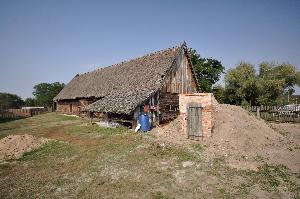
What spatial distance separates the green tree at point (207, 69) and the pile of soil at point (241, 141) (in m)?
21.3

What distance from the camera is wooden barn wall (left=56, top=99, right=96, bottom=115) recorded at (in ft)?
103

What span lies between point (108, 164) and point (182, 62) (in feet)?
46.1

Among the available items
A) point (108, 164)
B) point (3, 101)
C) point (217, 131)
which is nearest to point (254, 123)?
point (217, 131)

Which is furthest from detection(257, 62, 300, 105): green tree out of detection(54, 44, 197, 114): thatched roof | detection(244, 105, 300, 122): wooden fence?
detection(54, 44, 197, 114): thatched roof

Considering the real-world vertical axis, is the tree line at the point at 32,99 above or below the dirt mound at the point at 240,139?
above

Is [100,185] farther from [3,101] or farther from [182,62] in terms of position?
[3,101]

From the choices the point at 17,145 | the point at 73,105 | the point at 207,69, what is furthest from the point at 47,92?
the point at 17,145

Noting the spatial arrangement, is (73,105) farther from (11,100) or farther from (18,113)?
(11,100)

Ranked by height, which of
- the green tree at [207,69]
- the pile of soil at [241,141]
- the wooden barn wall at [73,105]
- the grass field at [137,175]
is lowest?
the grass field at [137,175]

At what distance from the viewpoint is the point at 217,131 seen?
14094 mm

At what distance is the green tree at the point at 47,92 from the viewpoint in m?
60.0

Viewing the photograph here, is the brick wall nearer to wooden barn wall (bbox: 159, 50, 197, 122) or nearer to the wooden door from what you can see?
the wooden door

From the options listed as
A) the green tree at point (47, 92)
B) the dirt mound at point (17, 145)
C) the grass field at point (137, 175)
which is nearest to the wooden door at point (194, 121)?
the grass field at point (137, 175)

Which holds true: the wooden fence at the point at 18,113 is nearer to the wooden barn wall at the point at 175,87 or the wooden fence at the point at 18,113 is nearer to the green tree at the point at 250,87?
the wooden barn wall at the point at 175,87
